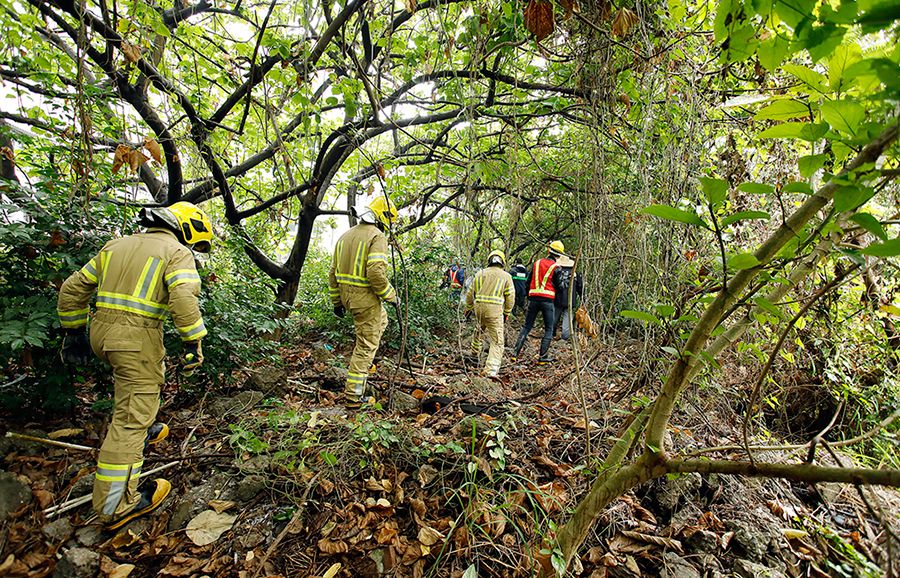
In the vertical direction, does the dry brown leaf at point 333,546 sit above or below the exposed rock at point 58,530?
above

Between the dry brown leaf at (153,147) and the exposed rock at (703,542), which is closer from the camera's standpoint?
the exposed rock at (703,542)

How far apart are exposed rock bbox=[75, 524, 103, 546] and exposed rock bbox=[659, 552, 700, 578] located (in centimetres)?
347

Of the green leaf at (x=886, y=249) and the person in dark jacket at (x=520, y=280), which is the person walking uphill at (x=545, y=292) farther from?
the green leaf at (x=886, y=249)

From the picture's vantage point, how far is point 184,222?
303 centimetres

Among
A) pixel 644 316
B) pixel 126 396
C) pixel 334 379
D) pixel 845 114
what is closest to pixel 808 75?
pixel 845 114

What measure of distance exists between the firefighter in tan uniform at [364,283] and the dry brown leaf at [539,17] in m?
2.66

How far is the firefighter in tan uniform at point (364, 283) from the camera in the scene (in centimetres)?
424

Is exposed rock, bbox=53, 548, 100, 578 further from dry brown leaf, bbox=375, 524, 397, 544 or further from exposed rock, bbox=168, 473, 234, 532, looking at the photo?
dry brown leaf, bbox=375, 524, 397, 544

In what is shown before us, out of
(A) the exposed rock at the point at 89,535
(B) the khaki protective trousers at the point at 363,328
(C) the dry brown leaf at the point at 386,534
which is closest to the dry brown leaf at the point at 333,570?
(C) the dry brown leaf at the point at 386,534

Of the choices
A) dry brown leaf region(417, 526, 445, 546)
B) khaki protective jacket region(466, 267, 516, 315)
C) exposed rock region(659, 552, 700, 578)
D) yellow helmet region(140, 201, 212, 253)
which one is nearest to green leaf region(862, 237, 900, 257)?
exposed rock region(659, 552, 700, 578)

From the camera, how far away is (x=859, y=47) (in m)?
0.85

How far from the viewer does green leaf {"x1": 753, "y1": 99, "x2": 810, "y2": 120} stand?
934 mm

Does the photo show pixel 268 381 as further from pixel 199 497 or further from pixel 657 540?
pixel 657 540

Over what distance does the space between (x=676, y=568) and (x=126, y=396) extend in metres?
3.71
